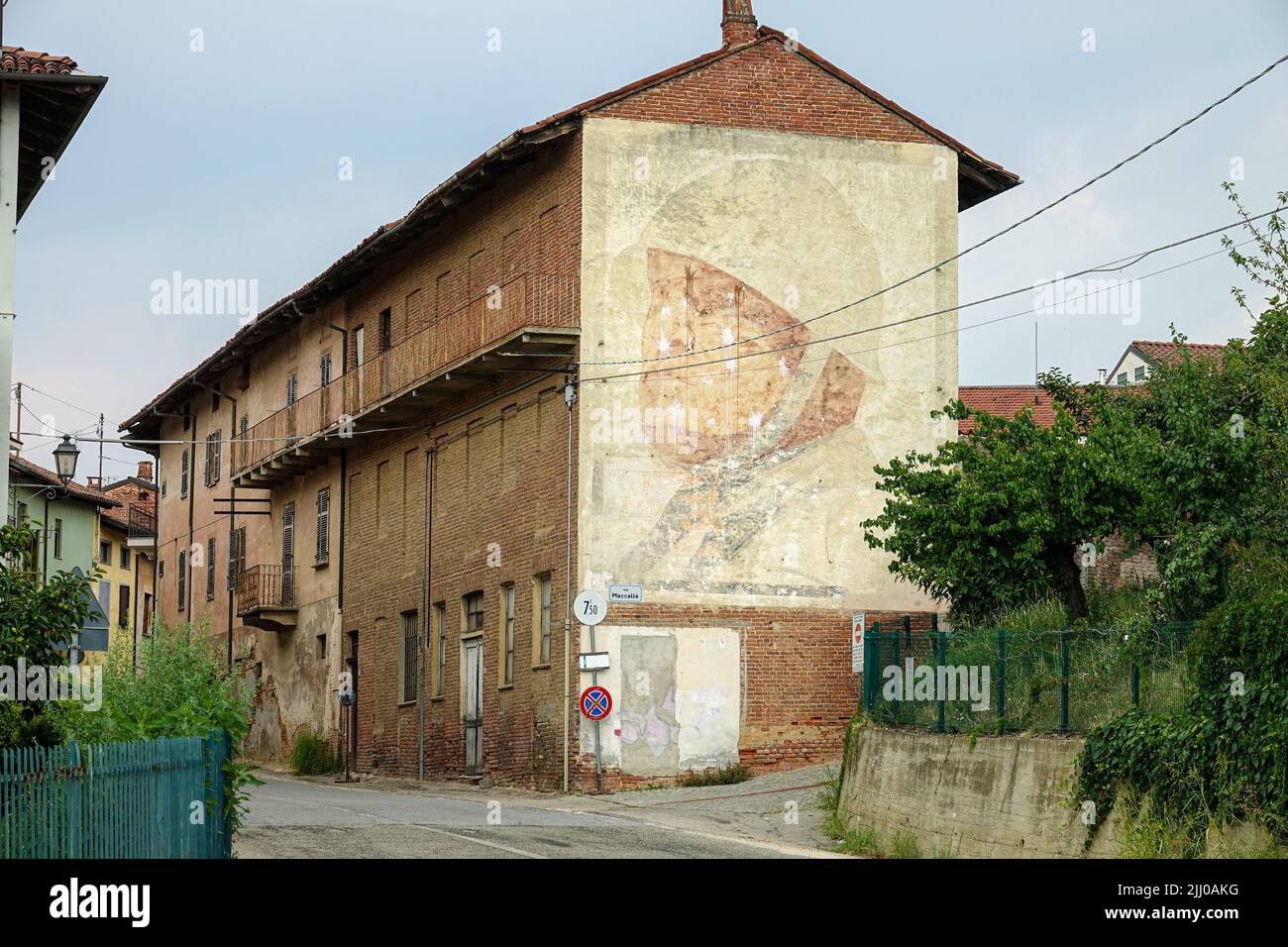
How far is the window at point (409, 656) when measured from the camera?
34281 millimetres

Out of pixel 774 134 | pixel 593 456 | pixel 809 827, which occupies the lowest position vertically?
pixel 809 827

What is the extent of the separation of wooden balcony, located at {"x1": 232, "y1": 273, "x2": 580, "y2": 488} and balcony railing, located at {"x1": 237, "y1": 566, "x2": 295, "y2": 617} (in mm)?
2152

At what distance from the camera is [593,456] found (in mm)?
27812

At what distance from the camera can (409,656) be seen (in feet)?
113

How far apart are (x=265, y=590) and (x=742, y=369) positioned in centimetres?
1693

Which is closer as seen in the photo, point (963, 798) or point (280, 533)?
point (963, 798)

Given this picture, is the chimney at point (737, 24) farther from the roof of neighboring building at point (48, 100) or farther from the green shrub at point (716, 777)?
the roof of neighboring building at point (48, 100)

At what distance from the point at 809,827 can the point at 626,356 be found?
344 inches

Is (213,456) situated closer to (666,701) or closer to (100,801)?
(666,701)

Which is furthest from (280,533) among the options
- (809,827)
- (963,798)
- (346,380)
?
(963,798)

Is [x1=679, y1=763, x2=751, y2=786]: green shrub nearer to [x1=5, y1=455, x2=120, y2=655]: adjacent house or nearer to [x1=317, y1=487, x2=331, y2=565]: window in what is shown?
[x1=317, y1=487, x2=331, y2=565]: window

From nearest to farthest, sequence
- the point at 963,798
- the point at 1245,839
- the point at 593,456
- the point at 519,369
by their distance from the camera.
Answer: the point at 1245,839
the point at 963,798
the point at 593,456
the point at 519,369
